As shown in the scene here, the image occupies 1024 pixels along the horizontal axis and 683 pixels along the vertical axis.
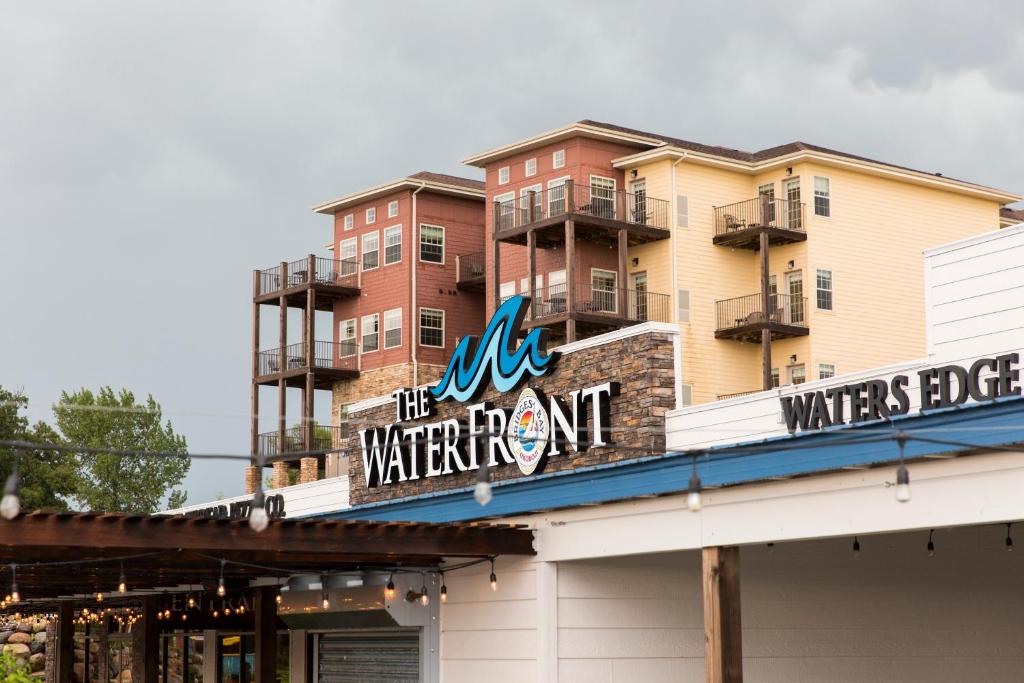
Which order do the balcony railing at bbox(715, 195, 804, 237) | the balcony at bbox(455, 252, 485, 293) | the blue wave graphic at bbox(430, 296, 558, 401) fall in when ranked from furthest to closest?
the balcony at bbox(455, 252, 485, 293) → the balcony railing at bbox(715, 195, 804, 237) → the blue wave graphic at bbox(430, 296, 558, 401)

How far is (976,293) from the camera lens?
57.8ft

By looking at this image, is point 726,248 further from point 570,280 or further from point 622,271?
point 570,280

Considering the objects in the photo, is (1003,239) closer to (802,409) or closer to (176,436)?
(802,409)

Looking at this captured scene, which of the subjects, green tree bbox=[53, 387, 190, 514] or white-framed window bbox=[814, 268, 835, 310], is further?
green tree bbox=[53, 387, 190, 514]

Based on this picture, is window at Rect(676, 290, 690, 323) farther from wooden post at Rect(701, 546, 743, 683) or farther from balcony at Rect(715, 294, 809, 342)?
wooden post at Rect(701, 546, 743, 683)

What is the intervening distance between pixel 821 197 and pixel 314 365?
20.4 m

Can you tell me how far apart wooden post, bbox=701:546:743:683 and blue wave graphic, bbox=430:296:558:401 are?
5348mm

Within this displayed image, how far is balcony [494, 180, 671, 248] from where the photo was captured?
47562mm

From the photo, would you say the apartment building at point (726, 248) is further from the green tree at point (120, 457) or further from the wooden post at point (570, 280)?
the green tree at point (120, 457)

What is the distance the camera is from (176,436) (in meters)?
88.2

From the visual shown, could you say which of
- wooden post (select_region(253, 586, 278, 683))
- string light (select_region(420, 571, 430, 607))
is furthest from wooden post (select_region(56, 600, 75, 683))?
string light (select_region(420, 571, 430, 607))

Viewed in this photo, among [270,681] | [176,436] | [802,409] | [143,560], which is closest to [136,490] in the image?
[176,436]

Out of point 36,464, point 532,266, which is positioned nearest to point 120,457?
point 36,464

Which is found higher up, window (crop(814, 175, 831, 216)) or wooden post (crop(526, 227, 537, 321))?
window (crop(814, 175, 831, 216))
